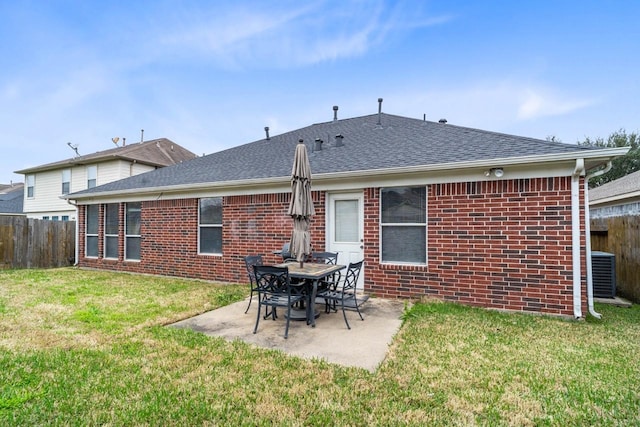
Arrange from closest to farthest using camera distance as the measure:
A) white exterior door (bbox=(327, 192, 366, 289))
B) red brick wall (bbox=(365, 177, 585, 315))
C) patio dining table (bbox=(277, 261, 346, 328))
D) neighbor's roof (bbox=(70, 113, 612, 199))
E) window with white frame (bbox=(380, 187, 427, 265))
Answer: patio dining table (bbox=(277, 261, 346, 328)) → red brick wall (bbox=(365, 177, 585, 315)) → neighbor's roof (bbox=(70, 113, 612, 199)) → window with white frame (bbox=(380, 187, 427, 265)) → white exterior door (bbox=(327, 192, 366, 289))

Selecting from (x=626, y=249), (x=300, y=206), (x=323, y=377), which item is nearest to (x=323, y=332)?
(x=323, y=377)

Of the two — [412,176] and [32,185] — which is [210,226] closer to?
[412,176]

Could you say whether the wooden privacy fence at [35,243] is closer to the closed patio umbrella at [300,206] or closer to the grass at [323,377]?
the grass at [323,377]

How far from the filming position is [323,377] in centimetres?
305

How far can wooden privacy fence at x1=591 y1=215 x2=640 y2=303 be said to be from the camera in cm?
651

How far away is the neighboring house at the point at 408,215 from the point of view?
5.12 metres

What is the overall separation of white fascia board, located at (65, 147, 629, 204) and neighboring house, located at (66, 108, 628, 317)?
2cm

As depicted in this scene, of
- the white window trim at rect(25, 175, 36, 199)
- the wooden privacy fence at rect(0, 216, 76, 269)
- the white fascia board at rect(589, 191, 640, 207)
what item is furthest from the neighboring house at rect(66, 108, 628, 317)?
the white window trim at rect(25, 175, 36, 199)

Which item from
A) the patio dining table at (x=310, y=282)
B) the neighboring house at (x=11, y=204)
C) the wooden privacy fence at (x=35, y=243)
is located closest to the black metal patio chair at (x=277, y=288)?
the patio dining table at (x=310, y=282)

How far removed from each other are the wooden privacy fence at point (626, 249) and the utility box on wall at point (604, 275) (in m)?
0.45

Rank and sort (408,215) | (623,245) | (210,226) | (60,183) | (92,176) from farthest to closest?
(60,183)
(92,176)
(210,226)
(623,245)
(408,215)

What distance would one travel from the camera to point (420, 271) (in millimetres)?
6051

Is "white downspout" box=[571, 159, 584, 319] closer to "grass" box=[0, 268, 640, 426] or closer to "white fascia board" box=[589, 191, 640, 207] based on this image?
"grass" box=[0, 268, 640, 426]

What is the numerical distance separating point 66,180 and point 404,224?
2086 centimetres
